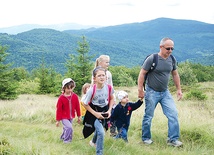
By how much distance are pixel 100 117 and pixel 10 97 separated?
Result: 57.1ft

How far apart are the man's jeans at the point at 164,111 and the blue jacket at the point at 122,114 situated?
1.00ft

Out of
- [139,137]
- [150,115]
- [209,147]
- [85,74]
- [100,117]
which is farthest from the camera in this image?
[85,74]

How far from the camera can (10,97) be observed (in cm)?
2091

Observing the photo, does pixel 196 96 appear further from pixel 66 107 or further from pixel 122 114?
pixel 66 107

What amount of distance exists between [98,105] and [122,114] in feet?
3.32

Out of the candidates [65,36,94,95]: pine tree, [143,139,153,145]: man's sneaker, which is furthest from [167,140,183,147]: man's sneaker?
[65,36,94,95]: pine tree

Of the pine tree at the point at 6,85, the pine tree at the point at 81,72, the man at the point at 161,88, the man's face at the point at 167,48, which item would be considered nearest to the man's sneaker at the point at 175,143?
the man at the point at 161,88

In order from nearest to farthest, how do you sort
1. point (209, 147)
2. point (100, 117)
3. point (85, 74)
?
point (100, 117) → point (209, 147) → point (85, 74)

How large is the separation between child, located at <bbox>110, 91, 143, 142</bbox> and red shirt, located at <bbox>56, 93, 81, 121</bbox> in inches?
33.0

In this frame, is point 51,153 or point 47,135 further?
point 47,135

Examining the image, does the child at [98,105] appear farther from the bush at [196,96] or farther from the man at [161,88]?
the bush at [196,96]

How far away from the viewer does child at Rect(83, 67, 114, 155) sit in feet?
15.8

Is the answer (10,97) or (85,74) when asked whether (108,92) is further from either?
(85,74)

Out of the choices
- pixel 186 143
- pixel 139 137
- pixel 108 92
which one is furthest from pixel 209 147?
pixel 108 92
